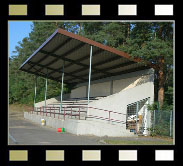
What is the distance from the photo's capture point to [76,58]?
81.7 ft

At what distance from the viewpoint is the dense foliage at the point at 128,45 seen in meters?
20.0

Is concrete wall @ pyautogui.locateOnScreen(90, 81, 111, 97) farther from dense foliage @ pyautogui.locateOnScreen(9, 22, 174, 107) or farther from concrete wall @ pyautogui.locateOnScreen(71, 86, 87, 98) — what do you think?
dense foliage @ pyautogui.locateOnScreen(9, 22, 174, 107)

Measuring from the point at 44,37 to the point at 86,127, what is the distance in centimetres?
3755

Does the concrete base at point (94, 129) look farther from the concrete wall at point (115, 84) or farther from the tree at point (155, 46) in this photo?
the concrete wall at point (115, 84)

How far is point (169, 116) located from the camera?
19.4m

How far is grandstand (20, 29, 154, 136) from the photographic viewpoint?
18078 mm

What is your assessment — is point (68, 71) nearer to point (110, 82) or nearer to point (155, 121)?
point (110, 82)

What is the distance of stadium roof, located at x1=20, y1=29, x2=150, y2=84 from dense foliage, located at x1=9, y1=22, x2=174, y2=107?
1.42 meters

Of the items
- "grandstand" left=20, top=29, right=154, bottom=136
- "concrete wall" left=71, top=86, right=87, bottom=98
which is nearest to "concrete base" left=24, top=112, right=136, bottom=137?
"grandstand" left=20, top=29, right=154, bottom=136

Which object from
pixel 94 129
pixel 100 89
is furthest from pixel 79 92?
pixel 94 129

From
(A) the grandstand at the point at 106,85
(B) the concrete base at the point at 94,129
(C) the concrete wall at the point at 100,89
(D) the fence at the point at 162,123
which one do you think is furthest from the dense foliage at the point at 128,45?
(B) the concrete base at the point at 94,129

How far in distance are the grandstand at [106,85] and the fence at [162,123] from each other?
692 millimetres

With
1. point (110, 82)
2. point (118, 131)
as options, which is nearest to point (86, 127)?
point (118, 131)

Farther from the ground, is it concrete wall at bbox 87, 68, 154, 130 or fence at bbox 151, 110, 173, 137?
concrete wall at bbox 87, 68, 154, 130
